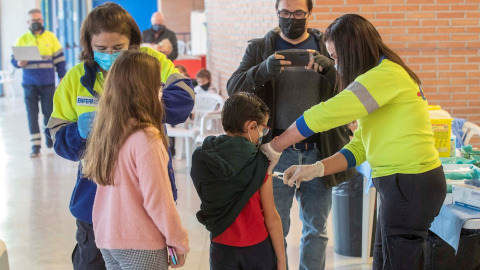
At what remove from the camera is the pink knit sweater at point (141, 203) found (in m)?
2.32

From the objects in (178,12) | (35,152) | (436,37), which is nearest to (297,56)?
(436,37)

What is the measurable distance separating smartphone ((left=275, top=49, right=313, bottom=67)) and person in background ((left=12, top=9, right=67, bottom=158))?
6018 millimetres

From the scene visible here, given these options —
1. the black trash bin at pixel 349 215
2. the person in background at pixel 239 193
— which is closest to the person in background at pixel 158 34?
the black trash bin at pixel 349 215

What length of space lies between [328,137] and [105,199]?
137cm

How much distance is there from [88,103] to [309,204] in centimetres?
133

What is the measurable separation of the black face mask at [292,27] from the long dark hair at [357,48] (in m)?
0.73

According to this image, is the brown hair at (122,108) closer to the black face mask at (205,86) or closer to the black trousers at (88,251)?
the black trousers at (88,251)

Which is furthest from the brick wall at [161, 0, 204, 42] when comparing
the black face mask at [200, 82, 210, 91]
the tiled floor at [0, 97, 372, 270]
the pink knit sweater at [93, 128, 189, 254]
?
the pink knit sweater at [93, 128, 189, 254]

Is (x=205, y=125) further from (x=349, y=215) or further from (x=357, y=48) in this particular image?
(x=357, y=48)

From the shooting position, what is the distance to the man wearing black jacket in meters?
3.36

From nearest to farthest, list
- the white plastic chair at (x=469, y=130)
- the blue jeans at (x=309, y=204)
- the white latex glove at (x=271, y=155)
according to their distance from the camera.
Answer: the white latex glove at (x=271, y=155)
the blue jeans at (x=309, y=204)
the white plastic chair at (x=469, y=130)

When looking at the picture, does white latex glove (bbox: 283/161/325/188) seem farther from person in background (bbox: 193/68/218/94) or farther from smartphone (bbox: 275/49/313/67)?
person in background (bbox: 193/68/218/94)

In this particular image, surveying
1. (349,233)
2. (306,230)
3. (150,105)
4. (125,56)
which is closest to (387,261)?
(306,230)

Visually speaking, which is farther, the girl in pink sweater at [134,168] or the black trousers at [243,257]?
the black trousers at [243,257]
